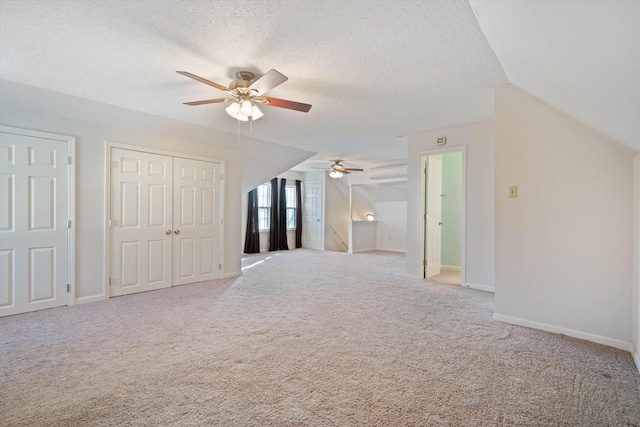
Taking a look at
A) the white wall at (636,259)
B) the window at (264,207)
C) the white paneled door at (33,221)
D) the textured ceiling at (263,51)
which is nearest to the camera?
the textured ceiling at (263,51)

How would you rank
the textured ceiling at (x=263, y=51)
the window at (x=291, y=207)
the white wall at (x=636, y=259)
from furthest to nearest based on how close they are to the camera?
the window at (x=291, y=207) < the white wall at (x=636, y=259) < the textured ceiling at (x=263, y=51)

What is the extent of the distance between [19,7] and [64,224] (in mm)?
2452

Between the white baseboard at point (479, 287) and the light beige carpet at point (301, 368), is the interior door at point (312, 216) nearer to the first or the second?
the white baseboard at point (479, 287)

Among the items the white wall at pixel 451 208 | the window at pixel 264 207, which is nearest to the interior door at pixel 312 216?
the window at pixel 264 207

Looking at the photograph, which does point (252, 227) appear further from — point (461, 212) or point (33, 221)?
point (461, 212)

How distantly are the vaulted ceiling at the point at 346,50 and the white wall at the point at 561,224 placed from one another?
28 cm

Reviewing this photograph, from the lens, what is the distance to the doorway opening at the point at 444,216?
4619mm

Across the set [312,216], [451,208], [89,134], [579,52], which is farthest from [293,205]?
[579,52]

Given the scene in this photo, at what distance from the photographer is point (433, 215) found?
5.18 meters

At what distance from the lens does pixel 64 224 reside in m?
3.52

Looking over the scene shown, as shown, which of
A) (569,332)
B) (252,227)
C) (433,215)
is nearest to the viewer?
(569,332)

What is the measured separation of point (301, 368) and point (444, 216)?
5.07 metres

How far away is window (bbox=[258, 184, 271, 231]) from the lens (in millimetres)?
8406

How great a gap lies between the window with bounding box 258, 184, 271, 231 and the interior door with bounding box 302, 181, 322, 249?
4.24 ft
